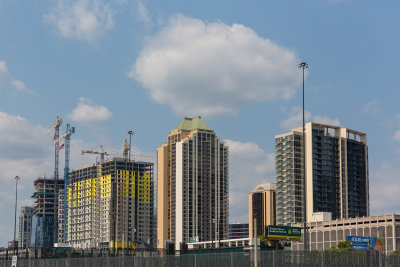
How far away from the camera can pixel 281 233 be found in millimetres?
94438

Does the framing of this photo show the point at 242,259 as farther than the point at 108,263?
No

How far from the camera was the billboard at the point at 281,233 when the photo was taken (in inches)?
3659

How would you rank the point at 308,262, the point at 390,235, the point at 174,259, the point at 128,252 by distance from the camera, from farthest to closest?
the point at 390,235 → the point at 128,252 → the point at 174,259 → the point at 308,262

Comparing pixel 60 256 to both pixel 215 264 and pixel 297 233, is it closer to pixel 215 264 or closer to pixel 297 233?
pixel 215 264

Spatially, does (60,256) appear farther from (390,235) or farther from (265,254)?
(390,235)

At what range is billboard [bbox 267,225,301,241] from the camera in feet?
305

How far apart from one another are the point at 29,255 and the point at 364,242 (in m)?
36.4

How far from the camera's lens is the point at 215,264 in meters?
39.0

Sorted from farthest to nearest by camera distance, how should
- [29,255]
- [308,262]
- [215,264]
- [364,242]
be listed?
[364,242], [29,255], [215,264], [308,262]

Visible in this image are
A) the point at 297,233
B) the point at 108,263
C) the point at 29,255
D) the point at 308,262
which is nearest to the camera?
the point at 308,262

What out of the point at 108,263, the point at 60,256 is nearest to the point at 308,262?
the point at 108,263

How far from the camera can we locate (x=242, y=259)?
37344mm

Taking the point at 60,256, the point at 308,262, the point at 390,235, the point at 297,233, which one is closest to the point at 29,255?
the point at 60,256

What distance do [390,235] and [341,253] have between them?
16767 cm
